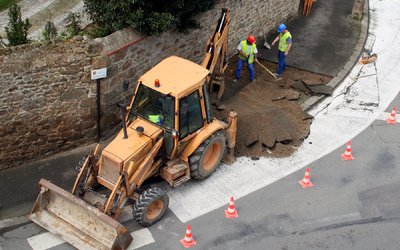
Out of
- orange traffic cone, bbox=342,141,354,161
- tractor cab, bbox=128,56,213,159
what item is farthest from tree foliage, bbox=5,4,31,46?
orange traffic cone, bbox=342,141,354,161

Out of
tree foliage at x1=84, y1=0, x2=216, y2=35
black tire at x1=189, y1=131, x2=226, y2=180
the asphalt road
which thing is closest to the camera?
the asphalt road

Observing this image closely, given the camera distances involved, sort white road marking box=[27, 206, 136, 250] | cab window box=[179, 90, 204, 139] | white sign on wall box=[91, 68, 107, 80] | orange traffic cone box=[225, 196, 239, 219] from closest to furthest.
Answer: white road marking box=[27, 206, 136, 250] < cab window box=[179, 90, 204, 139] < orange traffic cone box=[225, 196, 239, 219] < white sign on wall box=[91, 68, 107, 80]

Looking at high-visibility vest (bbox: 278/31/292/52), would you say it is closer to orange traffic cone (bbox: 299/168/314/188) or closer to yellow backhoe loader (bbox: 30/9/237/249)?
yellow backhoe loader (bbox: 30/9/237/249)

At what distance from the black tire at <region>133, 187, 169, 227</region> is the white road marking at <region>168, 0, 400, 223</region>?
0.48 metres

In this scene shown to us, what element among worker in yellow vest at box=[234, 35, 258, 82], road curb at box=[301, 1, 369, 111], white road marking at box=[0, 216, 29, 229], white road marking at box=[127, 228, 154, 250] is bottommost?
white road marking at box=[127, 228, 154, 250]

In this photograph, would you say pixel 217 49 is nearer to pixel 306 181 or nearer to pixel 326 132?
pixel 326 132

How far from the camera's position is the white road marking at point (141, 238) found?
9703 mm

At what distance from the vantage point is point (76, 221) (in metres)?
9.66

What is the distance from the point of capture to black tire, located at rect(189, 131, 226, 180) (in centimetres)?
1074

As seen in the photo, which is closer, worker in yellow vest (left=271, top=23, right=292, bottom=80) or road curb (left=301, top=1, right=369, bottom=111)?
road curb (left=301, top=1, right=369, bottom=111)

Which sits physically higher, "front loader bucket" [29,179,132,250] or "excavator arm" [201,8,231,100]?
"excavator arm" [201,8,231,100]

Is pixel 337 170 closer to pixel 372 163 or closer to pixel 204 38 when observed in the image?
pixel 372 163

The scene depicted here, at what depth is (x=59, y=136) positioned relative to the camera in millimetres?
11867

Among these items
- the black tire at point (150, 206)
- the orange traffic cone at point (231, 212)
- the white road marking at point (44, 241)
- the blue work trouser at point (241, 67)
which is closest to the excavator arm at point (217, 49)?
the blue work trouser at point (241, 67)
